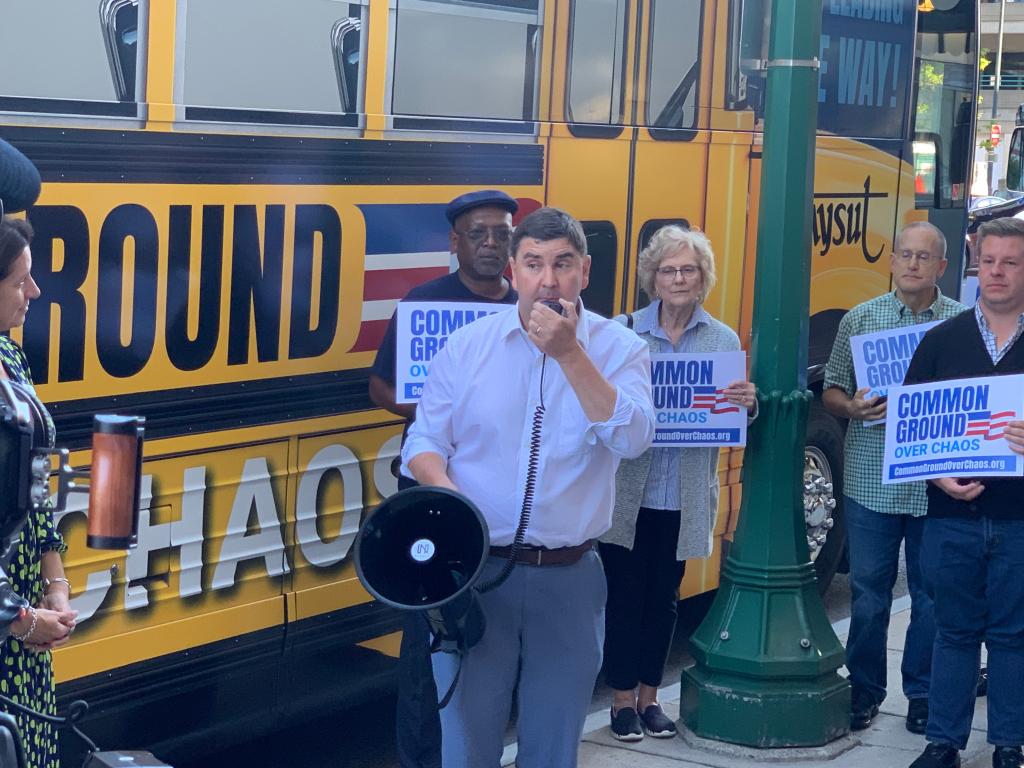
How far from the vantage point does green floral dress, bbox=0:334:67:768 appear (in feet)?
10.9

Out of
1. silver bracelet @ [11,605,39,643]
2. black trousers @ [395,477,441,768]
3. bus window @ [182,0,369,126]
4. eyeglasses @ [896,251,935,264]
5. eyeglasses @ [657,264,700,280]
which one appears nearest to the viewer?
silver bracelet @ [11,605,39,643]

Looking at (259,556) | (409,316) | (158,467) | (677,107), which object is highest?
(677,107)

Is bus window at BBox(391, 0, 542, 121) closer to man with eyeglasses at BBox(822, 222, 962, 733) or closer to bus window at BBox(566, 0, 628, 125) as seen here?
bus window at BBox(566, 0, 628, 125)

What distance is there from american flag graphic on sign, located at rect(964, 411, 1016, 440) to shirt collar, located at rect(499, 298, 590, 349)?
5.67ft

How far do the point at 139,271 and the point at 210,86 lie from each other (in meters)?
0.56

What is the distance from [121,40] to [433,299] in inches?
48.4

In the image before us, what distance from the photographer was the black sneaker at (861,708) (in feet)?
19.4

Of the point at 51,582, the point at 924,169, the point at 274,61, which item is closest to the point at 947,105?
the point at 924,169

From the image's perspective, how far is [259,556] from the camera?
483 cm

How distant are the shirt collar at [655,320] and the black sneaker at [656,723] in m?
1.36

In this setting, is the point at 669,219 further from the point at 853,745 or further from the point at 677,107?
the point at 853,745

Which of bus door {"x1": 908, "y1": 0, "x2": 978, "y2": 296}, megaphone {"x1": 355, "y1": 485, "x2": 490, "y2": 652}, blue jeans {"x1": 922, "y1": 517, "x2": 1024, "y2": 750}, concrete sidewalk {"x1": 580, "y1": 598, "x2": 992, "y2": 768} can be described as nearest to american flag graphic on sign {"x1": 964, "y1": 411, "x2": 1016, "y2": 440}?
blue jeans {"x1": 922, "y1": 517, "x2": 1024, "y2": 750}

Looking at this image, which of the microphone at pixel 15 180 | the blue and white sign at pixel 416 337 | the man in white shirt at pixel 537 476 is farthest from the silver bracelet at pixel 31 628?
the blue and white sign at pixel 416 337

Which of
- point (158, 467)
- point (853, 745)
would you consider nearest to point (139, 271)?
point (158, 467)
